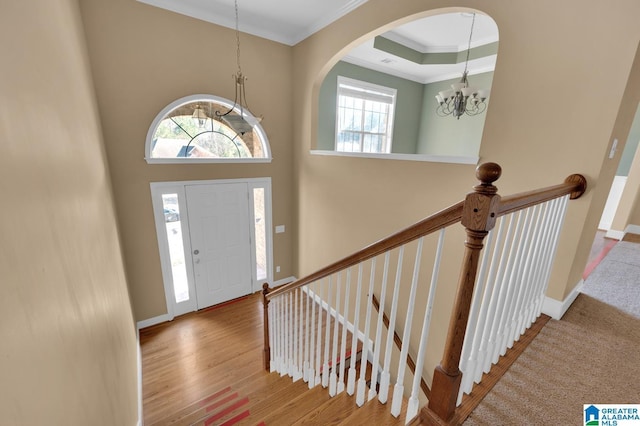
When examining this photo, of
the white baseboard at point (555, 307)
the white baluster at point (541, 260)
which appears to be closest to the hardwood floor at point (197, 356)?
the white baluster at point (541, 260)

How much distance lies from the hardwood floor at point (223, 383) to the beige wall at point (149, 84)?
25.6 inches

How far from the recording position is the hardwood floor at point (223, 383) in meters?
1.90

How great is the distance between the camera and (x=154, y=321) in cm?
371

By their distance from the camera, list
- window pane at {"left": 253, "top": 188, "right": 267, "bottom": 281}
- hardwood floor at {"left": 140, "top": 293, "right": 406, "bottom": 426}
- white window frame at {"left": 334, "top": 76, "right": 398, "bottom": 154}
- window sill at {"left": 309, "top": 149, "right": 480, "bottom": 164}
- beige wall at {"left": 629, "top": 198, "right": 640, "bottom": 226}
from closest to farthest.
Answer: hardwood floor at {"left": 140, "top": 293, "right": 406, "bottom": 426}, window sill at {"left": 309, "top": 149, "right": 480, "bottom": 164}, beige wall at {"left": 629, "top": 198, "right": 640, "bottom": 226}, window pane at {"left": 253, "top": 188, "right": 267, "bottom": 281}, white window frame at {"left": 334, "top": 76, "right": 398, "bottom": 154}

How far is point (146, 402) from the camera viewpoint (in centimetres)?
269

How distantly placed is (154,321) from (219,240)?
1455 mm

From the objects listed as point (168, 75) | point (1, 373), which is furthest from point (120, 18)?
point (1, 373)

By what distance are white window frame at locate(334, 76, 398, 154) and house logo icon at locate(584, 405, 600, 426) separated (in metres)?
3.96

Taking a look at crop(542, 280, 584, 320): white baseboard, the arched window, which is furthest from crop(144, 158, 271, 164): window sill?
crop(542, 280, 584, 320): white baseboard

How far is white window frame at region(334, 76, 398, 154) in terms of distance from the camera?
193 inches

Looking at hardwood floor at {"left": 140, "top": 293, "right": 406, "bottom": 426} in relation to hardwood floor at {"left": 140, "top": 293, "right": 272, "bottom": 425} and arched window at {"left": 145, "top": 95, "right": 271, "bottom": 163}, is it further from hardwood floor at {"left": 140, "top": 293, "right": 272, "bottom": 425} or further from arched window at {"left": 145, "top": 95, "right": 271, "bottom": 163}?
arched window at {"left": 145, "top": 95, "right": 271, "bottom": 163}

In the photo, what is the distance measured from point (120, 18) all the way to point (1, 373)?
3.68m

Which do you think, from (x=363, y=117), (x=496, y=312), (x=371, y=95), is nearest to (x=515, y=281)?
(x=496, y=312)

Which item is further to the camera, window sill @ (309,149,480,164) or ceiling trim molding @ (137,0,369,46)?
ceiling trim molding @ (137,0,369,46)
